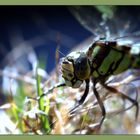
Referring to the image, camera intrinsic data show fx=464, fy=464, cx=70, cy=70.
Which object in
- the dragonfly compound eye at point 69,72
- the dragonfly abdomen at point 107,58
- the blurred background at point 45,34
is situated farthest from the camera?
the blurred background at point 45,34

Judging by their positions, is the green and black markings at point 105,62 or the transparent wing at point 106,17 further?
the transparent wing at point 106,17

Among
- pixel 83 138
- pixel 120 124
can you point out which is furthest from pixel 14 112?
pixel 120 124

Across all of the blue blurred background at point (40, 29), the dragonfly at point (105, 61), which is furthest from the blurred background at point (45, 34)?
the dragonfly at point (105, 61)

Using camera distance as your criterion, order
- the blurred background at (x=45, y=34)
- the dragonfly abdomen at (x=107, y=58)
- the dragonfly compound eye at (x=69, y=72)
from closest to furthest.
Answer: the dragonfly compound eye at (x=69, y=72)
the dragonfly abdomen at (x=107, y=58)
the blurred background at (x=45, y=34)

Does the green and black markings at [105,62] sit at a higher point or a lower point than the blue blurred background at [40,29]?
lower

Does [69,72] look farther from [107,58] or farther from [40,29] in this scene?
[40,29]

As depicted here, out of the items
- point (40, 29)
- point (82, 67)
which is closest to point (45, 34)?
point (40, 29)

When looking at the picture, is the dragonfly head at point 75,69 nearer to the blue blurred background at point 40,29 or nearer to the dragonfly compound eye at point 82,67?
the dragonfly compound eye at point 82,67

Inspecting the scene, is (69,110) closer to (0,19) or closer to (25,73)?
(25,73)
